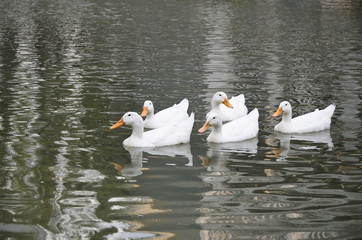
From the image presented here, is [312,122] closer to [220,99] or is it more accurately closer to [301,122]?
[301,122]

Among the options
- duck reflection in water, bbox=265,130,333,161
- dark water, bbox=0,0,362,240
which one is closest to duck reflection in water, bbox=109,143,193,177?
dark water, bbox=0,0,362,240

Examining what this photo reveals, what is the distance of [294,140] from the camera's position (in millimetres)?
14148

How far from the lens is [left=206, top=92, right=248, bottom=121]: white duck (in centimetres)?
1584

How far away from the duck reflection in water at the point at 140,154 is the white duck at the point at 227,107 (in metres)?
2.31

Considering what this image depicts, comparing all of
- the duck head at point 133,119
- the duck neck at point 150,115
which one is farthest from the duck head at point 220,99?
the duck head at point 133,119

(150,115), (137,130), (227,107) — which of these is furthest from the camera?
(227,107)

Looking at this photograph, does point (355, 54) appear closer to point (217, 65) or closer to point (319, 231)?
point (217, 65)

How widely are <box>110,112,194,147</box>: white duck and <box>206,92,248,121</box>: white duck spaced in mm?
2021

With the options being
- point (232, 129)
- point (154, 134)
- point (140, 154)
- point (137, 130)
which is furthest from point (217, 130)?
point (140, 154)

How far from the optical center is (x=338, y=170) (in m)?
11.7

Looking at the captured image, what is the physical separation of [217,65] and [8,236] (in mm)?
16779

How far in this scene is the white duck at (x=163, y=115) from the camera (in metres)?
15.2

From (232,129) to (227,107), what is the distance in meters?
2.47

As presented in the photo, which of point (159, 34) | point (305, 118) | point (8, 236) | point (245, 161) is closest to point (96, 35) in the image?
point (159, 34)
